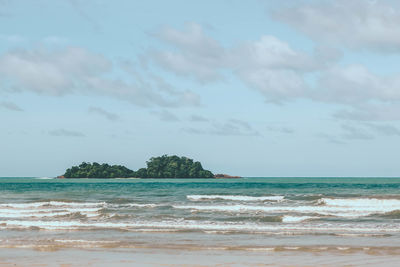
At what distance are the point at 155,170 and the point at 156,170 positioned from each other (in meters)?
0.30

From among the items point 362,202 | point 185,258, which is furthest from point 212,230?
point 362,202

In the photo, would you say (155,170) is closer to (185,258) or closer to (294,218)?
(294,218)

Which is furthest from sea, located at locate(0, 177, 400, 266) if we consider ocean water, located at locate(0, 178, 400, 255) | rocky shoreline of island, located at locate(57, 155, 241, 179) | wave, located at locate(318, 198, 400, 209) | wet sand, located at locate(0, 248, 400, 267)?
rocky shoreline of island, located at locate(57, 155, 241, 179)

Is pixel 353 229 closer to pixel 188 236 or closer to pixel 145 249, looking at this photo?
pixel 188 236

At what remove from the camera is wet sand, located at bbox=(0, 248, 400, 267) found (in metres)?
13.1

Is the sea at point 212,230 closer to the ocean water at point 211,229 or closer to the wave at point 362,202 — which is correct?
the ocean water at point 211,229

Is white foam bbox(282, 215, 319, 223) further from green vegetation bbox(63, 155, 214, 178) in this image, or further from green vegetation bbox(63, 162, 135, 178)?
green vegetation bbox(63, 162, 135, 178)

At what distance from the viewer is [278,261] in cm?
1348

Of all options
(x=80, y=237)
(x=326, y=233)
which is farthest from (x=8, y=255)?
(x=326, y=233)

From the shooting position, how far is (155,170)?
16438 centimetres

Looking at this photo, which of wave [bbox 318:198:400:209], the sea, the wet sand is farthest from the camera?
wave [bbox 318:198:400:209]

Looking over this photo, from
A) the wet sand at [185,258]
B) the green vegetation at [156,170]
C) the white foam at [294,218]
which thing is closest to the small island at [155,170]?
the green vegetation at [156,170]

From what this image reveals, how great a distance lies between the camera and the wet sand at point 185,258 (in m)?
13.1

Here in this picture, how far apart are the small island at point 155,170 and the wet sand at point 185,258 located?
147 metres
